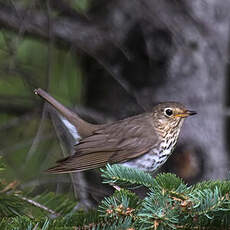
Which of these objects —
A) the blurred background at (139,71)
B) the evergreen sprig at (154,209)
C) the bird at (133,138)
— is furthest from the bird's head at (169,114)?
the evergreen sprig at (154,209)

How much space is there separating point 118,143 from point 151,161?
11.4 inches

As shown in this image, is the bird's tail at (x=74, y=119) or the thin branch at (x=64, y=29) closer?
the bird's tail at (x=74, y=119)

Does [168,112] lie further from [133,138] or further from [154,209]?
[154,209]

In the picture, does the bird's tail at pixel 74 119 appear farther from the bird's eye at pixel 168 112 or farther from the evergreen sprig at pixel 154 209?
the evergreen sprig at pixel 154 209

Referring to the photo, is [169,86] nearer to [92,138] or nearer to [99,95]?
[99,95]

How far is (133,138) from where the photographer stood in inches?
140

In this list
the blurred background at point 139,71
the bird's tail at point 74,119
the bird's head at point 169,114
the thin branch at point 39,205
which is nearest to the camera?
the thin branch at point 39,205

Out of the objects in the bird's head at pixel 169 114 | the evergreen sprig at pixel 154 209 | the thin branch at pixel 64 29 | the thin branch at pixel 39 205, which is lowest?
the thin branch at pixel 39 205

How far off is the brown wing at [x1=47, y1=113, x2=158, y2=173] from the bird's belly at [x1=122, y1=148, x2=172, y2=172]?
34mm

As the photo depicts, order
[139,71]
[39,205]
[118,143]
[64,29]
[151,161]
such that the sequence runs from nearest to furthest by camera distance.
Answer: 1. [39,205]
2. [151,161]
3. [118,143]
4. [64,29]
5. [139,71]

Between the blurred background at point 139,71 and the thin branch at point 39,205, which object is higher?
the blurred background at point 139,71

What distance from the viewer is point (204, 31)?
149 inches

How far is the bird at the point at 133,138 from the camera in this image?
3348mm

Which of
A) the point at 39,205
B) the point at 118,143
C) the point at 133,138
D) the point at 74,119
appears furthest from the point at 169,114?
the point at 39,205
